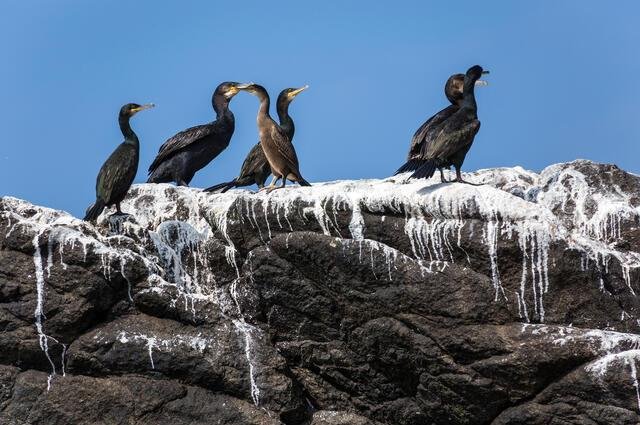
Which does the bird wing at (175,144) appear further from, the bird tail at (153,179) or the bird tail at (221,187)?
the bird tail at (221,187)

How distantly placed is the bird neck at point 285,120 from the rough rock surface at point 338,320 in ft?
9.79

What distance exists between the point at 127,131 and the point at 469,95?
3519 millimetres

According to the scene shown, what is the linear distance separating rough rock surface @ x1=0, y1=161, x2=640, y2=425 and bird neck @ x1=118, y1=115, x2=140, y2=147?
169cm

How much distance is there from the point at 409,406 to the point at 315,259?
4.96ft

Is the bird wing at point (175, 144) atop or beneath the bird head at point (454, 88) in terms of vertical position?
beneath

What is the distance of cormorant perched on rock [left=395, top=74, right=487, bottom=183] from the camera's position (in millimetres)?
12312

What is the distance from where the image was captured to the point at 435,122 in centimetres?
1274

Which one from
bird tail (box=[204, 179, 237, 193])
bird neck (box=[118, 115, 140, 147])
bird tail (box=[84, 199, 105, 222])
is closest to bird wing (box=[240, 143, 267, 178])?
bird tail (box=[204, 179, 237, 193])

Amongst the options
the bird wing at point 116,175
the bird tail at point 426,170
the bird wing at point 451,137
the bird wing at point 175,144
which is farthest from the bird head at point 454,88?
the bird wing at point 116,175

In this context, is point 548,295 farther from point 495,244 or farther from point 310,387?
point 310,387

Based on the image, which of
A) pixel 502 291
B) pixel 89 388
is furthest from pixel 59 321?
pixel 502 291

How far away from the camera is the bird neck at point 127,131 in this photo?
12867 mm

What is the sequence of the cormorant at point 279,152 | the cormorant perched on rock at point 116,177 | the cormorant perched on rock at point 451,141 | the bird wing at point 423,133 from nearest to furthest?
the cormorant perched on rock at point 451,141, the cormorant perched on rock at point 116,177, the bird wing at point 423,133, the cormorant at point 279,152

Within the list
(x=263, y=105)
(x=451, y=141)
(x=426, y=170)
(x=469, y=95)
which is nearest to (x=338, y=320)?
(x=426, y=170)
